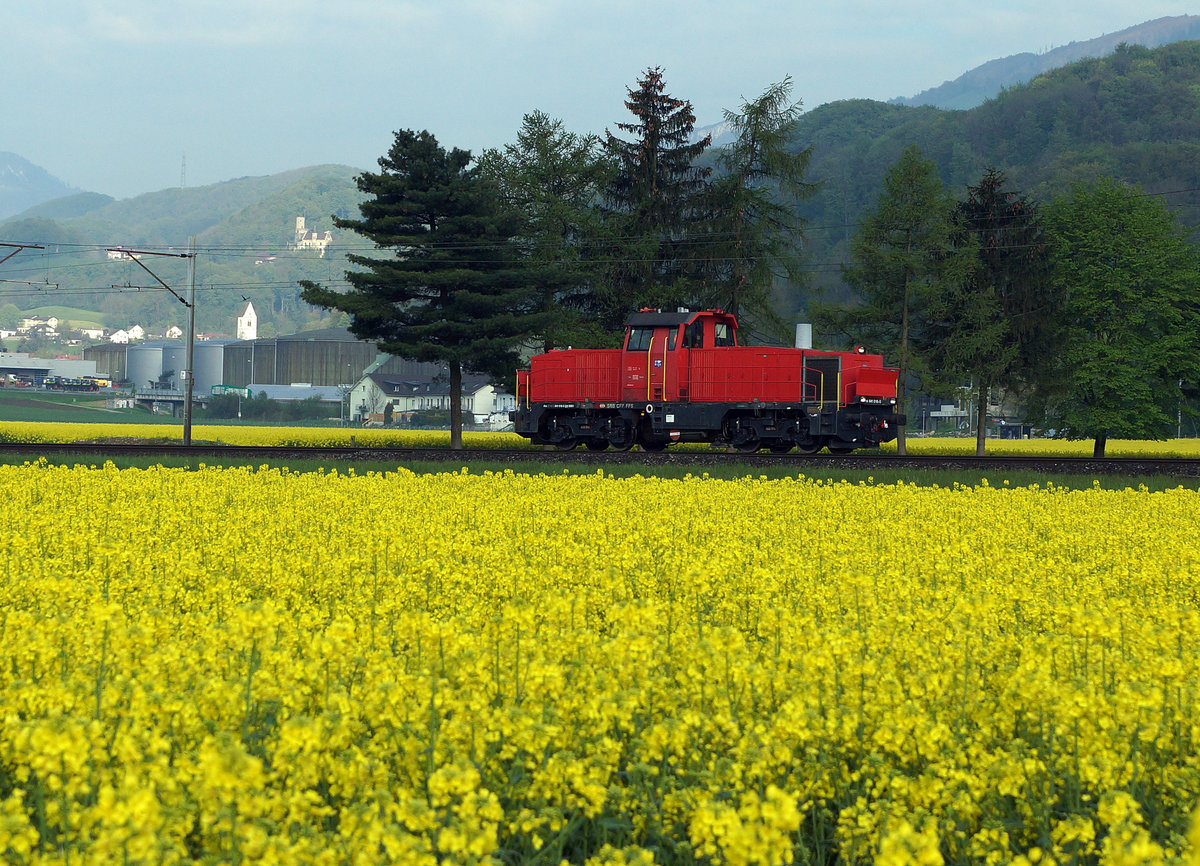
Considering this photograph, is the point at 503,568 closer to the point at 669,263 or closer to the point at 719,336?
the point at 719,336

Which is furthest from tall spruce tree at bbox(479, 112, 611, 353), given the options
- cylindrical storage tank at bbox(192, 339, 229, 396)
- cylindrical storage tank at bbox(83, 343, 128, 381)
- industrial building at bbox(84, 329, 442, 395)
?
cylindrical storage tank at bbox(83, 343, 128, 381)

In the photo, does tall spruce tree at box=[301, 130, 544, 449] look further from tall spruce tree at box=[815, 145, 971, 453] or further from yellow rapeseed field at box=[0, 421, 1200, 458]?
tall spruce tree at box=[815, 145, 971, 453]

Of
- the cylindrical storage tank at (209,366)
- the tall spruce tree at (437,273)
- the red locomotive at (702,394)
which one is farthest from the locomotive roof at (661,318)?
the cylindrical storage tank at (209,366)

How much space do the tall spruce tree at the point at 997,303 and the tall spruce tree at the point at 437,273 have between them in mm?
18984

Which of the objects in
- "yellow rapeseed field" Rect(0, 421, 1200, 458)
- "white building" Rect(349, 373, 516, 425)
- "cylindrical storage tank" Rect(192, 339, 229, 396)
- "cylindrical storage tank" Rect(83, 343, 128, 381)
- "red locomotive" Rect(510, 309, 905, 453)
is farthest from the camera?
"cylindrical storage tank" Rect(83, 343, 128, 381)

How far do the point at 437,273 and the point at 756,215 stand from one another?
18.5 m

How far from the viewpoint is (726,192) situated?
47.0 metres

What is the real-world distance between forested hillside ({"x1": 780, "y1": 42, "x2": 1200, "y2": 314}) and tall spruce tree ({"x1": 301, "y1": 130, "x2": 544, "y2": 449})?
267 ft

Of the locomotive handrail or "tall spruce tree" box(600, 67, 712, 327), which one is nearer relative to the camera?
the locomotive handrail

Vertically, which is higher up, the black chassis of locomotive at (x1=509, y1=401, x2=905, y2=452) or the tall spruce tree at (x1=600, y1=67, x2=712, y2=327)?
the tall spruce tree at (x1=600, y1=67, x2=712, y2=327)

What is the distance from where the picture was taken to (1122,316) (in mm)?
42250

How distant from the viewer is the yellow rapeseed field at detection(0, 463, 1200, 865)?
3633 millimetres

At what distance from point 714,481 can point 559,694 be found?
1471 cm

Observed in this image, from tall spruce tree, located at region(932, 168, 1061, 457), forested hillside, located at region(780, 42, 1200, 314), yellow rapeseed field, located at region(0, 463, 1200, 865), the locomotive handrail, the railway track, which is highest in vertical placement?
forested hillside, located at region(780, 42, 1200, 314)
